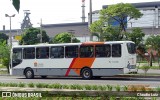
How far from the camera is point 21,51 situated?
2584 centimetres

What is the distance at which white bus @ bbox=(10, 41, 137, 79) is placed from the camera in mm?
22094

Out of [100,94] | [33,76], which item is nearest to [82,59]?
[33,76]

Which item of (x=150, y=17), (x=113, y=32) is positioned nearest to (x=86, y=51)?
(x=113, y=32)

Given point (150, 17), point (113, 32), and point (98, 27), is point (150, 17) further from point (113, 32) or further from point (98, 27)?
point (113, 32)

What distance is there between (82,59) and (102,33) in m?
15.6

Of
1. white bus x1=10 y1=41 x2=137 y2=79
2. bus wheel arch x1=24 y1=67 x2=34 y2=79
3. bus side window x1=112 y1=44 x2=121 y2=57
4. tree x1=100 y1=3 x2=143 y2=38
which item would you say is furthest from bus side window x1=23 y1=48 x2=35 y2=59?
tree x1=100 y1=3 x2=143 y2=38

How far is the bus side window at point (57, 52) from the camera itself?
24062 millimetres

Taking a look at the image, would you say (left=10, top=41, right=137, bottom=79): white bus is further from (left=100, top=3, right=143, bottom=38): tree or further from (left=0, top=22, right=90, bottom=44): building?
(left=0, top=22, right=90, bottom=44): building

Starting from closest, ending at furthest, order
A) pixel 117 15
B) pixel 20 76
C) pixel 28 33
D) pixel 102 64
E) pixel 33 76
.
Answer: pixel 102 64 → pixel 33 76 → pixel 20 76 → pixel 117 15 → pixel 28 33

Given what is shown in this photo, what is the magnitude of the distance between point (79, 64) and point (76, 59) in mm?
406

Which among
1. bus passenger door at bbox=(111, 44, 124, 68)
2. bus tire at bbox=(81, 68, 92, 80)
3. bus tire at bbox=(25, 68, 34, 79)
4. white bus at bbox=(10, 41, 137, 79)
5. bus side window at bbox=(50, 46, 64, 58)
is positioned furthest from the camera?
bus tire at bbox=(25, 68, 34, 79)

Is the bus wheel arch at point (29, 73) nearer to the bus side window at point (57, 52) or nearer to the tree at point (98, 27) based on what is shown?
the bus side window at point (57, 52)

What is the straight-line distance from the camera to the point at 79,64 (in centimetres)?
2327

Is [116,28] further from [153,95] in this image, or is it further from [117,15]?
[153,95]
